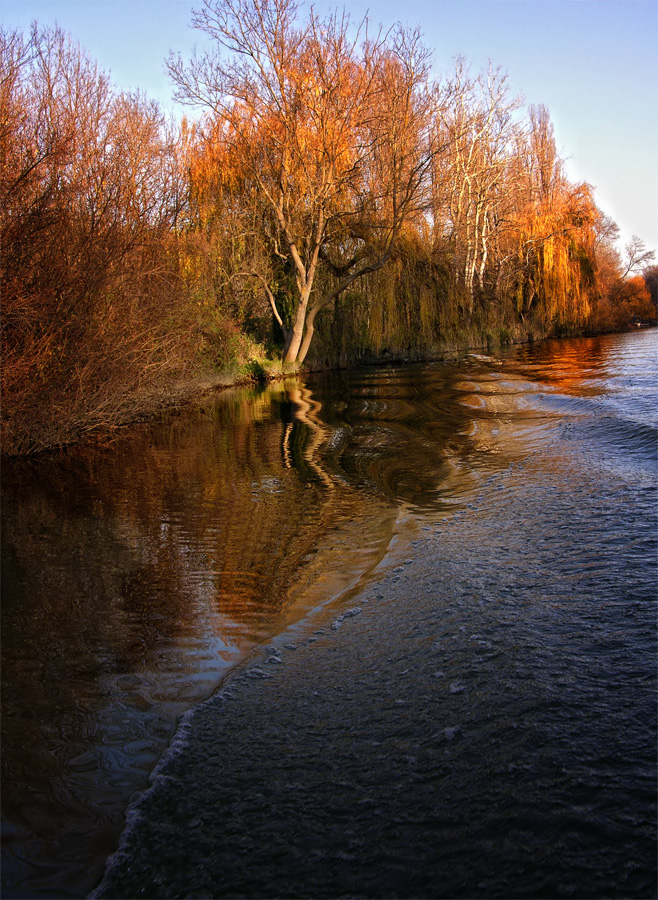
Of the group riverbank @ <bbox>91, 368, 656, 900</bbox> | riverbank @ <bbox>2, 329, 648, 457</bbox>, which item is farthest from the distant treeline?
riverbank @ <bbox>91, 368, 656, 900</bbox>

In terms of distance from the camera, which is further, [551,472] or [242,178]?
[242,178]

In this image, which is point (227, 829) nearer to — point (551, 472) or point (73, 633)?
point (73, 633)

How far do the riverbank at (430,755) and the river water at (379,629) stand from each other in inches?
0.5

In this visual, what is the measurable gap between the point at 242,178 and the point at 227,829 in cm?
2066

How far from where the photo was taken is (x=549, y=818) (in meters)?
2.33

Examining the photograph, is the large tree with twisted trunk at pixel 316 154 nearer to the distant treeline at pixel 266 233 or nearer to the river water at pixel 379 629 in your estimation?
the distant treeline at pixel 266 233

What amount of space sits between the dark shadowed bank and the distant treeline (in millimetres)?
6182

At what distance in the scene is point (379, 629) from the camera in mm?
3814

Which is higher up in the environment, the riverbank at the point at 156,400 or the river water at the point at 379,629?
the riverbank at the point at 156,400

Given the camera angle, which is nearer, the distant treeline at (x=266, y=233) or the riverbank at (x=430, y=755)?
the riverbank at (x=430, y=755)

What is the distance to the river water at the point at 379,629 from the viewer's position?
232 centimetres

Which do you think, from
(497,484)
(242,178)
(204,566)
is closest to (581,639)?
(204,566)

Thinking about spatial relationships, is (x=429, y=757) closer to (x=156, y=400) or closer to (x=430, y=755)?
(x=430, y=755)

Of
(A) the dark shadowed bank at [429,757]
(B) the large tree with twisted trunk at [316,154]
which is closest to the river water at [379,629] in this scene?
(A) the dark shadowed bank at [429,757]
